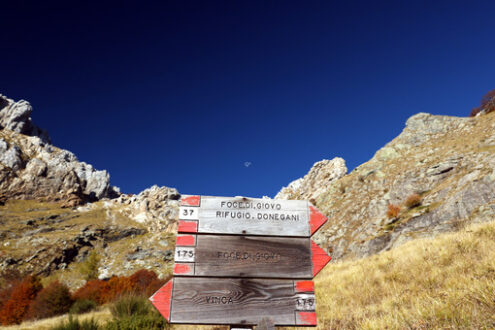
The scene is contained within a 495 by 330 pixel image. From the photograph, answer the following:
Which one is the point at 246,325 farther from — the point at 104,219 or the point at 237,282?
the point at 104,219

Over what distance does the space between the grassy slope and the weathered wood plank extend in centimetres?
147

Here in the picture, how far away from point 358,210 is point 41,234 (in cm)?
12319

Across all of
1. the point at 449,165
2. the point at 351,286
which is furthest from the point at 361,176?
the point at 351,286

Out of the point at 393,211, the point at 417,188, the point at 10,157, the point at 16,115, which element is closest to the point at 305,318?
the point at 393,211

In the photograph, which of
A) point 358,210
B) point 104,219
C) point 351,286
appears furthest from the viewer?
point 104,219

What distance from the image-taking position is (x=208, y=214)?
3.62 metres

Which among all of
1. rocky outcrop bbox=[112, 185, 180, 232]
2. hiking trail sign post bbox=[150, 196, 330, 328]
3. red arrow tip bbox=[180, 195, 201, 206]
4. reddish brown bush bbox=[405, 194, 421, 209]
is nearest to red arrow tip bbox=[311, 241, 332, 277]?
hiking trail sign post bbox=[150, 196, 330, 328]

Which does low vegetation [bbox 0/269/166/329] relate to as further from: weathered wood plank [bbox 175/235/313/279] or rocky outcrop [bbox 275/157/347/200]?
rocky outcrop [bbox 275/157/347/200]

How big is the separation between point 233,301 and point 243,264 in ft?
1.50

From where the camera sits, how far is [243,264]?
3416mm

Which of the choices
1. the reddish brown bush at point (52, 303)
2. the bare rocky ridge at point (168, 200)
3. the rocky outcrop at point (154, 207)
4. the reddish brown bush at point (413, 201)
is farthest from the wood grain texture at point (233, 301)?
the rocky outcrop at point (154, 207)

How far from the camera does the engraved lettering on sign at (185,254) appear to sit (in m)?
3.40

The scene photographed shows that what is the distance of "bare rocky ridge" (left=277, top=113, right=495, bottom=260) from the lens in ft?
68.4

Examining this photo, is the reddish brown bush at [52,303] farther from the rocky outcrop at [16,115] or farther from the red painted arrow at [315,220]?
the rocky outcrop at [16,115]
